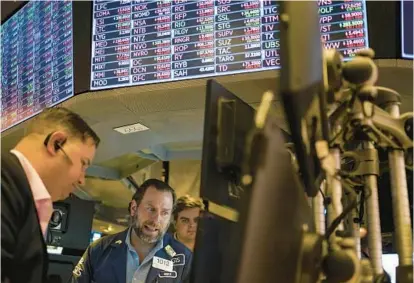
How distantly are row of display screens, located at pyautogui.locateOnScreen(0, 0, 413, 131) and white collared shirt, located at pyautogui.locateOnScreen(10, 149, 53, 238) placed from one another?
0.83m

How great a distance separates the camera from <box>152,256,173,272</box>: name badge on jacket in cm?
176

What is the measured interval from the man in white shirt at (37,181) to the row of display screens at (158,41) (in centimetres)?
71

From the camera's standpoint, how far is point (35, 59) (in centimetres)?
232

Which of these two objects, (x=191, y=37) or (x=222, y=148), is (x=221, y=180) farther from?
(x=191, y=37)

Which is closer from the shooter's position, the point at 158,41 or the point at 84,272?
the point at 84,272

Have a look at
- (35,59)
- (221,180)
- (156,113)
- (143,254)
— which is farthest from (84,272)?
(221,180)

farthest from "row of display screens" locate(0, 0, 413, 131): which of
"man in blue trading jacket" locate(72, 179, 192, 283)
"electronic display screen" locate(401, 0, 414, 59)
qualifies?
"man in blue trading jacket" locate(72, 179, 192, 283)

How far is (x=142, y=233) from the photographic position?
1868 millimetres

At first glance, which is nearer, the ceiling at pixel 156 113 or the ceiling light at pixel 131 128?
the ceiling at pixel 156 113

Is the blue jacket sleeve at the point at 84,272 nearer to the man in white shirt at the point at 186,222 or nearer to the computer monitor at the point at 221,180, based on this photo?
the man in white shirt at the point at 186,222

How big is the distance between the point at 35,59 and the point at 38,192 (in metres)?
1.44

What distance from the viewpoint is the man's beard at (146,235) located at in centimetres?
185

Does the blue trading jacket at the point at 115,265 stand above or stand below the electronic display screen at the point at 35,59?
below

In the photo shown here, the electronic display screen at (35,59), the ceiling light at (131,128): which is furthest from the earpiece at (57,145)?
the ceiling light at (131,128)
